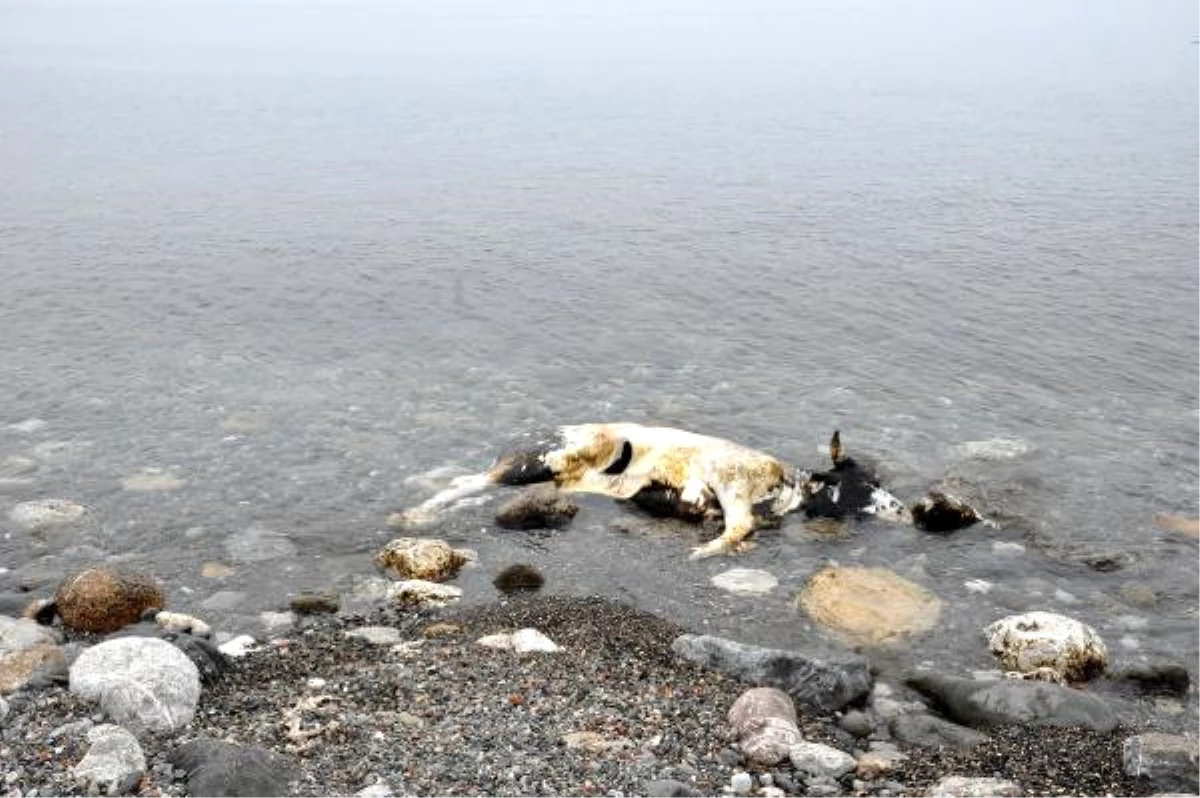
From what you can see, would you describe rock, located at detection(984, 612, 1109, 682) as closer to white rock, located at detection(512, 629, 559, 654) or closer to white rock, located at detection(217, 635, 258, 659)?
white rock, located at detection(512, 629, 559, 654)

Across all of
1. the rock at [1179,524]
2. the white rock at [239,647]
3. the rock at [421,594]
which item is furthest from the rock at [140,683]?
the rock at [1179,524]

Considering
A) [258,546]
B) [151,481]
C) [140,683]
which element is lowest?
[258,546]

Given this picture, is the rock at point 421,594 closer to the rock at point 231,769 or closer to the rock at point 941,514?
the rock at point 231,769

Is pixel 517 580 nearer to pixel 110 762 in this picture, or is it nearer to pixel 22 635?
pixel 22 635

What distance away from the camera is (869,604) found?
43.7 feet

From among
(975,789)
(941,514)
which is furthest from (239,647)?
(941,514)

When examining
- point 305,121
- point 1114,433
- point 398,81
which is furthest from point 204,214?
point 398,81

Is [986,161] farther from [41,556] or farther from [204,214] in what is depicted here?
[41,556]

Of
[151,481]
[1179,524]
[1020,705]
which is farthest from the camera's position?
[151,481]

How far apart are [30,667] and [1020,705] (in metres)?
9.07

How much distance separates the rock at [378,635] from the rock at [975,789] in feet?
18.4

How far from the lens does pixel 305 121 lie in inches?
2018

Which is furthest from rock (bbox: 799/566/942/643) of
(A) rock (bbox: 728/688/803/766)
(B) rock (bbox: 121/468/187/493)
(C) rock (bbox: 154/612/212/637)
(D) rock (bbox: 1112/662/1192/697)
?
(B) rock (bbox: 121/468/187/493)

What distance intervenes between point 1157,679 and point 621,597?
18.4 feet
